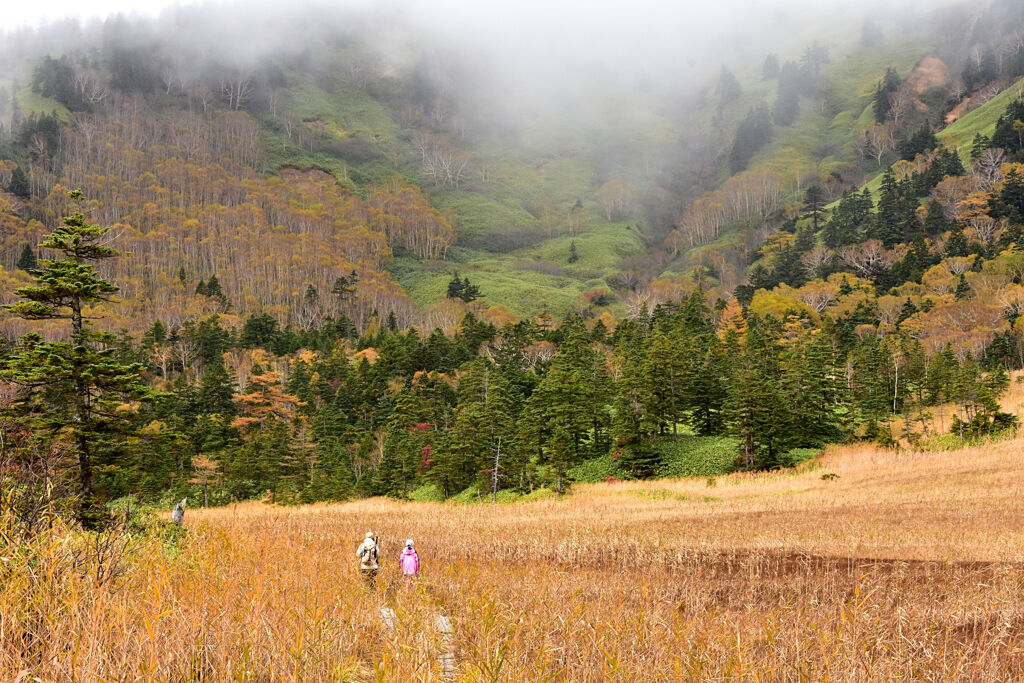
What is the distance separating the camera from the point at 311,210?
472ft

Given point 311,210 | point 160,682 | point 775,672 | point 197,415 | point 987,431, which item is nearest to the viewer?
point 160,682

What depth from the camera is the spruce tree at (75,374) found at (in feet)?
49.4

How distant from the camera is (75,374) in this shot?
605 inches

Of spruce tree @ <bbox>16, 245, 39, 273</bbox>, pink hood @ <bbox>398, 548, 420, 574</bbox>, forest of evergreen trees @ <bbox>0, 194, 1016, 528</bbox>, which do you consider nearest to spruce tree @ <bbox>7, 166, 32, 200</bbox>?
spruce tree @ <bbox>16, 245, 39, 273</bbox>

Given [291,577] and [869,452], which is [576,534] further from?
[869,452]

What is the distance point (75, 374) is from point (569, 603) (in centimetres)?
1553

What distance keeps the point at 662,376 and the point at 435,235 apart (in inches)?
4550

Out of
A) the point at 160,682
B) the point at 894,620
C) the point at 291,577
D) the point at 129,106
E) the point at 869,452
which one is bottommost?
the point at 869,452

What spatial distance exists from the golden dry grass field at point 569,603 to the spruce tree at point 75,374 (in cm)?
655

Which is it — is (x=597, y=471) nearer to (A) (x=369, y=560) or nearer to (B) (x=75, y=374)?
(A) (x=369, y=560)

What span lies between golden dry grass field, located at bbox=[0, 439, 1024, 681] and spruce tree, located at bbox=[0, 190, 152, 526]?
6547 mm

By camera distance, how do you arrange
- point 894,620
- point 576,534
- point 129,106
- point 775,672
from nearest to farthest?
point 775,672, point 894,620, point 576,534, point 129,106

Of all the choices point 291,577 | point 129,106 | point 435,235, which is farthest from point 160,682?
point 129,106

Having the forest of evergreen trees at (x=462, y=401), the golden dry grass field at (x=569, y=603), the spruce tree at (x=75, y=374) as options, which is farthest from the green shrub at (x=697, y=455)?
the spruce tree at (x=75, y=374)
